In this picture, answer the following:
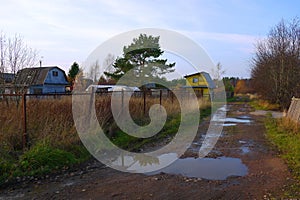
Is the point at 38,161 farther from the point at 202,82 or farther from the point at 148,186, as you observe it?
the point at 202,82

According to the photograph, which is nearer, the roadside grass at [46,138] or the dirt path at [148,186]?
the dirt path at [148,186]

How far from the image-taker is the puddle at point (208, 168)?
18.2 ft

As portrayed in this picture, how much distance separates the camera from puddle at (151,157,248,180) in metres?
5.56

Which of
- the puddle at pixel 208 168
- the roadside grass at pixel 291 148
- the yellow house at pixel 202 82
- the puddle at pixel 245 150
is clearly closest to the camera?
the roadside grass at pixel 291 148

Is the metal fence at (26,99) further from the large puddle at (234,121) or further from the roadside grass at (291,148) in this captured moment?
the roadside grass at (291,148)

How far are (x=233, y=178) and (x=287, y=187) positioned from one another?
98 cm

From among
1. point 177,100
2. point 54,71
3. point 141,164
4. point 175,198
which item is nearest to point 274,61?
point 177,100

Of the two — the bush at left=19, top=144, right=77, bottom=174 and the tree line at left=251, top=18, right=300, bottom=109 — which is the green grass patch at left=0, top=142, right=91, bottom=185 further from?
the tree line at left=251, top=18, right=300, bottom=109

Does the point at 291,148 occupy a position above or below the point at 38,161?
below

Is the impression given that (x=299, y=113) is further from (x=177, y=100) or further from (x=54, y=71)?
(x=54, y=71)

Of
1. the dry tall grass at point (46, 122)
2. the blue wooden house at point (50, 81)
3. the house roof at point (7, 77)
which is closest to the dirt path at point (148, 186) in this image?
the dry tall grass at point (46, 122)

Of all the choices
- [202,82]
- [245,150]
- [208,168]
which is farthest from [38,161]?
[202,82]

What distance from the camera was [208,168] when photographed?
6.05m

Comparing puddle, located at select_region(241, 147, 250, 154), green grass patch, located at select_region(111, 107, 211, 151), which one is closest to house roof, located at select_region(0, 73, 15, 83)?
green grass patch, located at select_region(111, 107, 211, 151)
